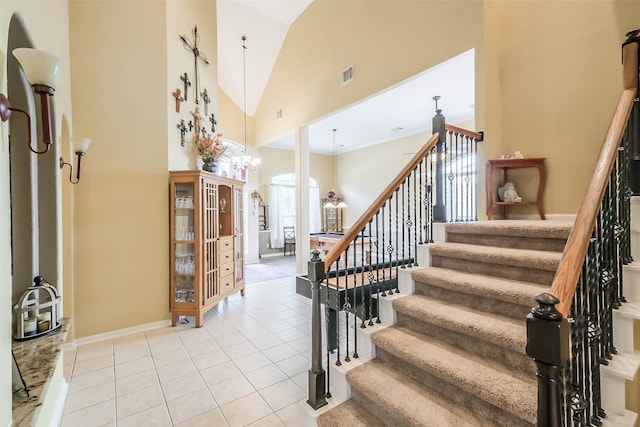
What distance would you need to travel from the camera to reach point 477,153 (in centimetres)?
343

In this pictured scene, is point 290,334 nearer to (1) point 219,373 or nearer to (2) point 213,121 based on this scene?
(1) point 219,373

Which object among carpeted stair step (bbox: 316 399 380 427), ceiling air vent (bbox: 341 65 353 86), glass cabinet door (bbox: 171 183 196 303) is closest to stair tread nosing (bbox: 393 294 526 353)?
carpeted stair step (bbox: 316 399 380 427)

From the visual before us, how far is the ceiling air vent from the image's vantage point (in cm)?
503

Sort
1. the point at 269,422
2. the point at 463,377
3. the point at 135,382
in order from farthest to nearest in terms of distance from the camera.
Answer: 1. the point at 135,382
2. the point at 269,422
3. the point at 463,377

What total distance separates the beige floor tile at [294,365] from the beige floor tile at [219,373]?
0.42 meters

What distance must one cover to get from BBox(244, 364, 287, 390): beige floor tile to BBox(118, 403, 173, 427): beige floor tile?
70 cm

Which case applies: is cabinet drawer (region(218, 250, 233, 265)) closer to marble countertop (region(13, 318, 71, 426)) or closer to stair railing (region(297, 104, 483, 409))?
stair railing (region(297, 104, 483, 409))

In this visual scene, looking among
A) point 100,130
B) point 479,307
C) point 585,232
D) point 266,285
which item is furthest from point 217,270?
point 585,232

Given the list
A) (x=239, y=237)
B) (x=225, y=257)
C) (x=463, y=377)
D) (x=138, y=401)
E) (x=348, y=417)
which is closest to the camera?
(x=463, y=377)

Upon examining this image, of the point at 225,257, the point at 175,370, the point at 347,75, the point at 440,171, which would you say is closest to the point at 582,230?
the point at 440,171

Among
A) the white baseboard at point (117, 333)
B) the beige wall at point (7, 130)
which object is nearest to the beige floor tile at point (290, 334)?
the white baseboard at point (117, 333)

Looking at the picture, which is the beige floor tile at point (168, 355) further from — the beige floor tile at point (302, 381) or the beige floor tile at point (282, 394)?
the beige floor tile at point (302, 381)

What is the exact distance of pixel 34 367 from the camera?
1839 mm

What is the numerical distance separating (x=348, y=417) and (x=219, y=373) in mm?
1389
